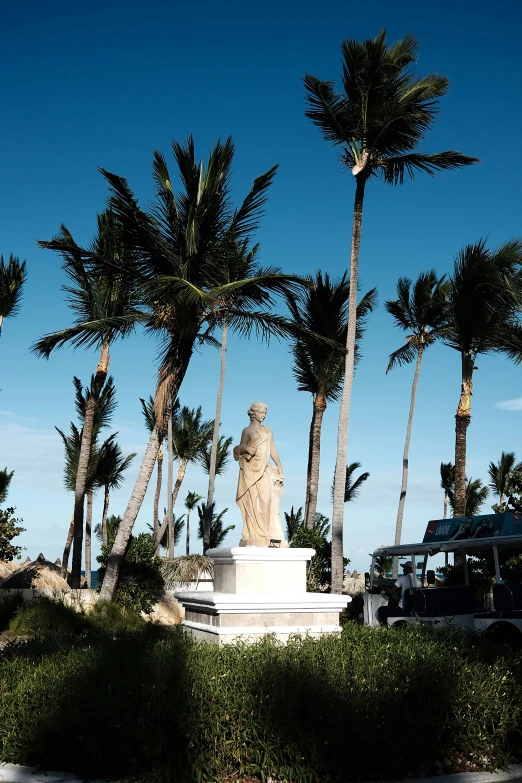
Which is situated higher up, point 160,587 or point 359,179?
point 359,179

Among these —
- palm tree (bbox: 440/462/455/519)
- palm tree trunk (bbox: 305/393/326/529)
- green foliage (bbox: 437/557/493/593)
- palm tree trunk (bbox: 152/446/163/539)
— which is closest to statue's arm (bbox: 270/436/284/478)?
green foliage (bbox: 437/557/493/593)

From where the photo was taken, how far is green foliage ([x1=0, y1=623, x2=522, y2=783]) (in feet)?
17.0

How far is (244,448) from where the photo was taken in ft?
31.4

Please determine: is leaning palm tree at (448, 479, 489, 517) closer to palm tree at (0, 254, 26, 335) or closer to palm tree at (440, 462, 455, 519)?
palm tree at (440, 462, 455, 519)

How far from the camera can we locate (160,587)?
18719mm

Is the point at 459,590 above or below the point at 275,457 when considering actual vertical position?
below

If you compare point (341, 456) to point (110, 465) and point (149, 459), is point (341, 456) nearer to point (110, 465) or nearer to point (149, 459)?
point (149, 459)

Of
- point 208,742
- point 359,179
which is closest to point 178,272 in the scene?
point 359,179

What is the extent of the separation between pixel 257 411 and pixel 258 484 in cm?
100

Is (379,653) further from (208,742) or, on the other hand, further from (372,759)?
(208,742)

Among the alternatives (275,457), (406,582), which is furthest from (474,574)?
(275,457)

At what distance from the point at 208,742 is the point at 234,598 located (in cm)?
296

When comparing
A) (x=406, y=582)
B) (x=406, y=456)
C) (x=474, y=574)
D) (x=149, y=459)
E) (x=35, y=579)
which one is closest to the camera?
(x=149, y=459)

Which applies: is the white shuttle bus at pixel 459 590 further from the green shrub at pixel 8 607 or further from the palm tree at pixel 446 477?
the palm tree at pixel 446 477
